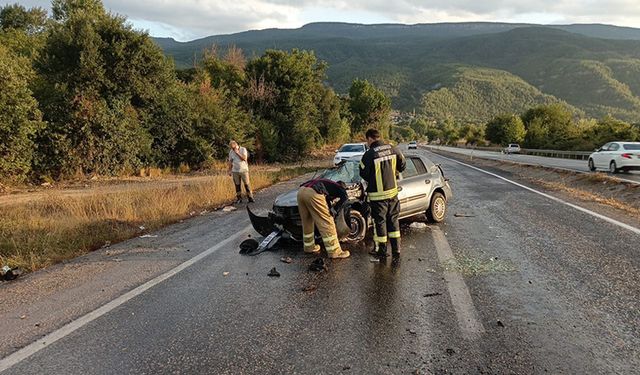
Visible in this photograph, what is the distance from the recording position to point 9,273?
6199 mm

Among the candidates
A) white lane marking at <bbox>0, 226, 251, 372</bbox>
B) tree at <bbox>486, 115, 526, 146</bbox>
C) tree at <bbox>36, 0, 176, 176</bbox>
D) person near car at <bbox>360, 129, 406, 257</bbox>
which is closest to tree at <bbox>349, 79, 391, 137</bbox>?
tree at <bbox>486, 115, 526, 146</bbox>

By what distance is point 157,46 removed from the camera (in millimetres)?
24203

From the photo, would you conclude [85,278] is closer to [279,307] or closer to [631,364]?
[279,307]

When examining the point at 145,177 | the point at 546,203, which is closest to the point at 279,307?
the point at 546,203

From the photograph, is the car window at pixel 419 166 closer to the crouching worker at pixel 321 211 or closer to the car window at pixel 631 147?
the crouching worker at pixel 321 211

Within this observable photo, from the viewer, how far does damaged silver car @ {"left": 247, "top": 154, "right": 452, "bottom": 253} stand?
24.4 feet

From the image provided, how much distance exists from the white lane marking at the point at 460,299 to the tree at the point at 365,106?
71112mm

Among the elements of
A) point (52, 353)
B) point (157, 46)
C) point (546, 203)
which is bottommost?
point (546, 203)

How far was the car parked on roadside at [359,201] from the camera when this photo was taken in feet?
24.6

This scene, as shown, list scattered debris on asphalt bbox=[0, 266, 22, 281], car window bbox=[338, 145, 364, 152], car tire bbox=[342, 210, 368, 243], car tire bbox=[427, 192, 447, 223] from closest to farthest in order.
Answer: scattered debris on asphalt bbox=[0, 266, 22, 281] → car tire bbox=[342, 210, 368, 243] → car tire bbox=[427, 192, 447, 223] → car window bbox=[338, 145, 364, 152]

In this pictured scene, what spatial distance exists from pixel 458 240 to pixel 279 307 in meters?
4.11

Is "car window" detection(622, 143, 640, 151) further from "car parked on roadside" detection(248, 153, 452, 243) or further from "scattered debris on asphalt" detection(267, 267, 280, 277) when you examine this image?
"scattered debris on asphalt" detection(267, 267, 280, 277)

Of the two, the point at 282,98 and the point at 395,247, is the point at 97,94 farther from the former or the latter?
the point at 395,247

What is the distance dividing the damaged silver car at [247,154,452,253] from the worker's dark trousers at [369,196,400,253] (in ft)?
2.13
